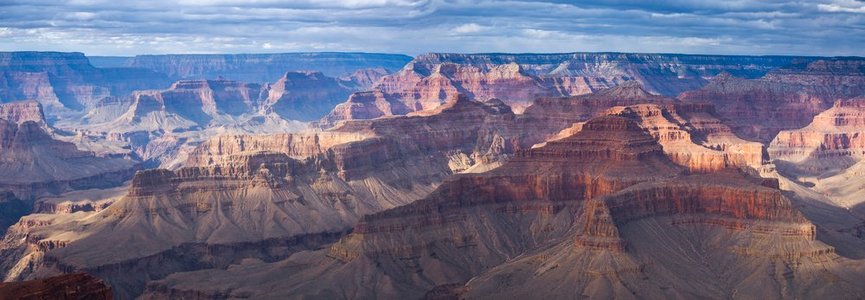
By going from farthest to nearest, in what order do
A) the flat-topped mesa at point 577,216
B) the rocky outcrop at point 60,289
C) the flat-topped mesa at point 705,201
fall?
1. the flat-topped mesa at point 705,201
2. the flat-topped mesa at point 577,216
3. the rocky outcrop at point 60,289

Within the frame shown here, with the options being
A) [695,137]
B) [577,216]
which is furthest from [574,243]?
[695,137]

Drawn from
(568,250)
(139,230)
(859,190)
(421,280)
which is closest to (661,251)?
(568,250)

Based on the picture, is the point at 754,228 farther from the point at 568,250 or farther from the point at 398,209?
the point at 398,209

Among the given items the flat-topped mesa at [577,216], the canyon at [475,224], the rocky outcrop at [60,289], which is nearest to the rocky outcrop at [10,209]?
the canyon at [475,224]

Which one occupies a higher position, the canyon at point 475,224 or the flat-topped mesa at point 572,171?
the flat-topped mesa at point 572,171

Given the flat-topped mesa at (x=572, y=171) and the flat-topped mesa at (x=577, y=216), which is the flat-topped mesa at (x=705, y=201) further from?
the flat-topped mesa at (x=572, y=171)

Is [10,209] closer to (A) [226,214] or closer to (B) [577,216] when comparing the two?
(A) [226,214]
